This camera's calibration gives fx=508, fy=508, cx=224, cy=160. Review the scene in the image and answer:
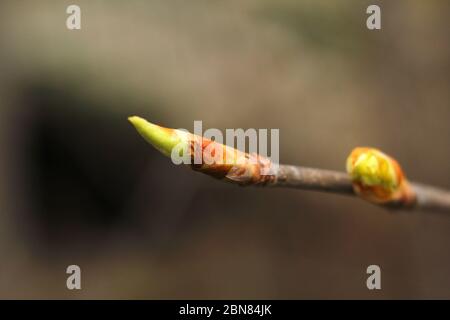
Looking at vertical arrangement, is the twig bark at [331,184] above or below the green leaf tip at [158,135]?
below

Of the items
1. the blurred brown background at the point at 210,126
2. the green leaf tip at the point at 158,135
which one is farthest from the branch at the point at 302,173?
the blurred brown background at the point at 210,126

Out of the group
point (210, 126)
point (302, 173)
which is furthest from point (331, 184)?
point (210, 126)

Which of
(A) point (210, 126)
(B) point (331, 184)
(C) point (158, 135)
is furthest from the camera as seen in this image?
(A) point (210, 126)

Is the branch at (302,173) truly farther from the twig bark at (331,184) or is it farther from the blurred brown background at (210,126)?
the blurred brown background at (210,126)

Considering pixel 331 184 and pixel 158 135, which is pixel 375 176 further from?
pixel 158 135

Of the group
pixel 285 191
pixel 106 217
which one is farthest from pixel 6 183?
pixel 285 191

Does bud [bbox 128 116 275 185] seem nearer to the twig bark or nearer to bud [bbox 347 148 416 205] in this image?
the twig bark
